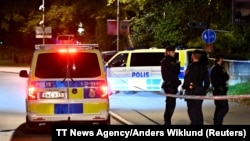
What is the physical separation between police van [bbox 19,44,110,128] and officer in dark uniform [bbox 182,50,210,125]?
1.57m

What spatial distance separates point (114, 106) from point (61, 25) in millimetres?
38899

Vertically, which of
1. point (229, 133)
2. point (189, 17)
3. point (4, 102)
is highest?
point (189, 17)

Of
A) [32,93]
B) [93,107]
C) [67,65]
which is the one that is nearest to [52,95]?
[32,93]

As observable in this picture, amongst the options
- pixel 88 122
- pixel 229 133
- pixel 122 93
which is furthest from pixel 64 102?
pixel 122 93

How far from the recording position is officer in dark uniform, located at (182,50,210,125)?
10.2 m

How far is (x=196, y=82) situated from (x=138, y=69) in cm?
954

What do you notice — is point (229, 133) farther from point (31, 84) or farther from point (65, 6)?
point (65, 6)

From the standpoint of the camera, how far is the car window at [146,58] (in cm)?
2003

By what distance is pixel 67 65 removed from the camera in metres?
10.5

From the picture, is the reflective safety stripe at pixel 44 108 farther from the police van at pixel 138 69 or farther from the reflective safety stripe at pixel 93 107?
the police van at pixel 138 69

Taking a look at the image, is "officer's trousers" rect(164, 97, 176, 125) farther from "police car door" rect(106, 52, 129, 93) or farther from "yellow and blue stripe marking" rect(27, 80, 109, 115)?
"police car door" rect(106, 52, 129, 93)

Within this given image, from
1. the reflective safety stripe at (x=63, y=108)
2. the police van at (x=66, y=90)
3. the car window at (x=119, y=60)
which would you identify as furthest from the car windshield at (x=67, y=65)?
the car window at (x=119, y=60)

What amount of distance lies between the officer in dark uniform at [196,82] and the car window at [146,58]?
9583mm

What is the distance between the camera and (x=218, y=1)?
96.6 ft
